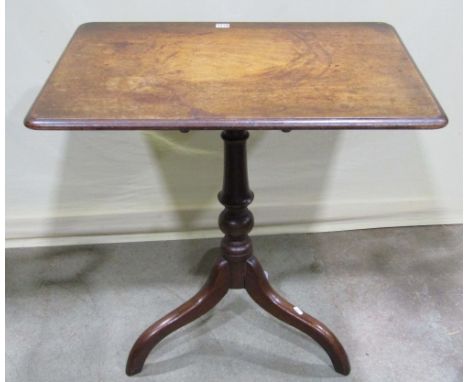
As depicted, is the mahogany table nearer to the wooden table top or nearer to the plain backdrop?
the wooden table top

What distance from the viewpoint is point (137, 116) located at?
28.9 inches

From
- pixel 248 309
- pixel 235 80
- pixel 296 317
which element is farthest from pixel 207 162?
pixel 235 80

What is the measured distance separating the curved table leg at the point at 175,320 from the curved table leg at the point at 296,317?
7 centimetres

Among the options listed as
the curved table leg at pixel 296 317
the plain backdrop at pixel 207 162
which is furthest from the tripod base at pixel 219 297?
the plain backdrop at pixel 207 162

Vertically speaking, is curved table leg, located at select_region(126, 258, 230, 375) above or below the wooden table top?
below

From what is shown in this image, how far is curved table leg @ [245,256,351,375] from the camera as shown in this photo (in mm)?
1193

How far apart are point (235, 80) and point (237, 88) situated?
0.03m

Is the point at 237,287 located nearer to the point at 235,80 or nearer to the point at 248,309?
the point at 248,309

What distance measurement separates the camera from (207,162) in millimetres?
1509

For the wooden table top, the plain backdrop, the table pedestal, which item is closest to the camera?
the wooden table top

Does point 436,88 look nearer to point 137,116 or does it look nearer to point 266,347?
point 266,347

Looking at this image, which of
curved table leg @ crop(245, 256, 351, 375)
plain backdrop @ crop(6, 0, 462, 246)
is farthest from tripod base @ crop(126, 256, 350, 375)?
plain backdrop @ crop(6, 0, 462, 246)

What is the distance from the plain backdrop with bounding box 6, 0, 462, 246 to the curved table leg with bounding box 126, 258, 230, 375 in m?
0.43

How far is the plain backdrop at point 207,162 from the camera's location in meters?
1.27
